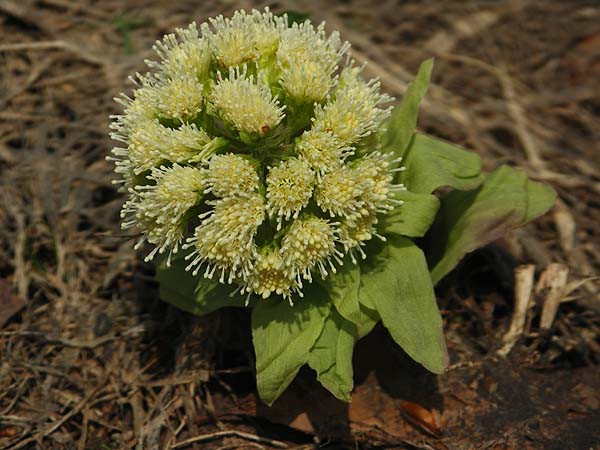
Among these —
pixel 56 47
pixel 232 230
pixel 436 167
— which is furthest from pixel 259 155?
pixel 56 47

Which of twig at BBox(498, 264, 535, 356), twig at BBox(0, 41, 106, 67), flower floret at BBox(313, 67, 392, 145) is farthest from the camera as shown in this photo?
twig at BBox(0, 41, 106, 67)

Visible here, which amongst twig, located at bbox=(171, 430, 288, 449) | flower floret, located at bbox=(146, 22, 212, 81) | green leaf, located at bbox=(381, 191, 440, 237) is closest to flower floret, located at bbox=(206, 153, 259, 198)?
flower floret, located at bbox=(146, 22, 212, 81)

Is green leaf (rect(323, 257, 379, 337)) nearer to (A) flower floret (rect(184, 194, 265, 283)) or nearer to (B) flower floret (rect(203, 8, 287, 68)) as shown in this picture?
(A) flower floret (rect(184, 194, 265, 283))

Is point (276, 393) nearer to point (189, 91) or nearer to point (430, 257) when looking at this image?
point (430, 257)

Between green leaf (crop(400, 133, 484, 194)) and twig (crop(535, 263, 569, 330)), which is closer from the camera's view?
green leaf (crop(400, 133, 484, 194))

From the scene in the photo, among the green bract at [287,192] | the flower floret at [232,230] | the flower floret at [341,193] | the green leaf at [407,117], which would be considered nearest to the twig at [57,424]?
the green bract at [287,192]

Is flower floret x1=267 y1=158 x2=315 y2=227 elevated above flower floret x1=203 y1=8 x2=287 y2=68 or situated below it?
below

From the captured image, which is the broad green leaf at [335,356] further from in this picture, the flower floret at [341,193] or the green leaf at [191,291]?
the flower floret at [341,193]

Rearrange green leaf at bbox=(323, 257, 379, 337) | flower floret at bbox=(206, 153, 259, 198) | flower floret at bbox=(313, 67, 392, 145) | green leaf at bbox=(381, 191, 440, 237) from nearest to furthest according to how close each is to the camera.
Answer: flower floret at bbox=(206, 153, 259, 198) < flower floret at bbox=(313, 67, 392, 145) < green leaf at bbox=(323, 257, 379, 337) < green leaf at bbox=(381, 191, 440, 237)
